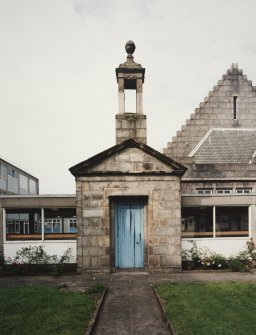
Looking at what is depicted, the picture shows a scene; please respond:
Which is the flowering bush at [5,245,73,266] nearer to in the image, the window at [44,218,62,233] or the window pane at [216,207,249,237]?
the window at [44,218,62,233]

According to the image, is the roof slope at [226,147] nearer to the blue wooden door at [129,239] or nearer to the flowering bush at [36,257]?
the blue wooden door at [129,239]

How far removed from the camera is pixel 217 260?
11945 mm

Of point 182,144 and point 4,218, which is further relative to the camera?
point 182,144

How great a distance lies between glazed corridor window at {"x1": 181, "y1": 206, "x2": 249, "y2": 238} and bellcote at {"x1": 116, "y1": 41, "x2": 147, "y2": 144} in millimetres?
3758

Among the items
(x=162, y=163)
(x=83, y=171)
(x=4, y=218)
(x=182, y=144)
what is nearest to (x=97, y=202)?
(x=83, y=171)

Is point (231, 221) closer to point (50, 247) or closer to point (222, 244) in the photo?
point (222, 244)

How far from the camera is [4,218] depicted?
40.8 ft

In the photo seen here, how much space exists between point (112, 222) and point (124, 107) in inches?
193

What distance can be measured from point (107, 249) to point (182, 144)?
1145 centimetres

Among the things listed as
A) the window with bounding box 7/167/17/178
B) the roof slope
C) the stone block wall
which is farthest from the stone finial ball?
the window with bounding box 7/167/17/178

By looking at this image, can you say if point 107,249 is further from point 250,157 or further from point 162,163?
point 250,157

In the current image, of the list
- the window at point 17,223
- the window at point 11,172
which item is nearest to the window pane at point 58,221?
the window at point 17,223

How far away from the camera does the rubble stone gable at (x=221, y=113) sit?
21.0m

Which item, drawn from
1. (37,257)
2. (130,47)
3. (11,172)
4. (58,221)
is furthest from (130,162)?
(11,172)
